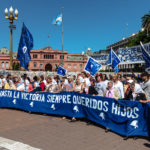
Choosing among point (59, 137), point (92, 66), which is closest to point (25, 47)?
point (92, 66)

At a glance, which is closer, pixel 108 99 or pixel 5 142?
pixel 5 142

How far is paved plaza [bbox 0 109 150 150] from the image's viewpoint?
168 inches

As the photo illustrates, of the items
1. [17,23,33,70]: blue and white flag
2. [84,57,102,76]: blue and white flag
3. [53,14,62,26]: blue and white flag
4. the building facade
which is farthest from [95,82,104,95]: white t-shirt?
the building facade

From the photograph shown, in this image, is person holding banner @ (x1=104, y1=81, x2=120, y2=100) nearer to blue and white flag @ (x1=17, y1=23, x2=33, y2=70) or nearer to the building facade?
blue and white flag @ (x1=17, y1=23, x2=33, y2=70)

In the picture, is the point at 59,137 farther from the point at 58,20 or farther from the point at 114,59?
the point at 58,20

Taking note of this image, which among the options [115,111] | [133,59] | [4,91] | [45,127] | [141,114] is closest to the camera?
[141,114]

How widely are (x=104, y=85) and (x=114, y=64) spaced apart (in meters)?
6.50

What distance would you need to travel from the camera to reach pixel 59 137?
4.91 m

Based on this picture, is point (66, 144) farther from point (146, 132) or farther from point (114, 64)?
point (114, 64)

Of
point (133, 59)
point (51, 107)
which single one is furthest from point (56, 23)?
point (51, 107)

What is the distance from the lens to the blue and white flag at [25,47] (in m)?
10.0

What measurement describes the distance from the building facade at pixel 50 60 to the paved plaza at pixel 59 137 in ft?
240

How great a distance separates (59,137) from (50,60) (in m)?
76.7

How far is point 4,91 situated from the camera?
9.06 meters
